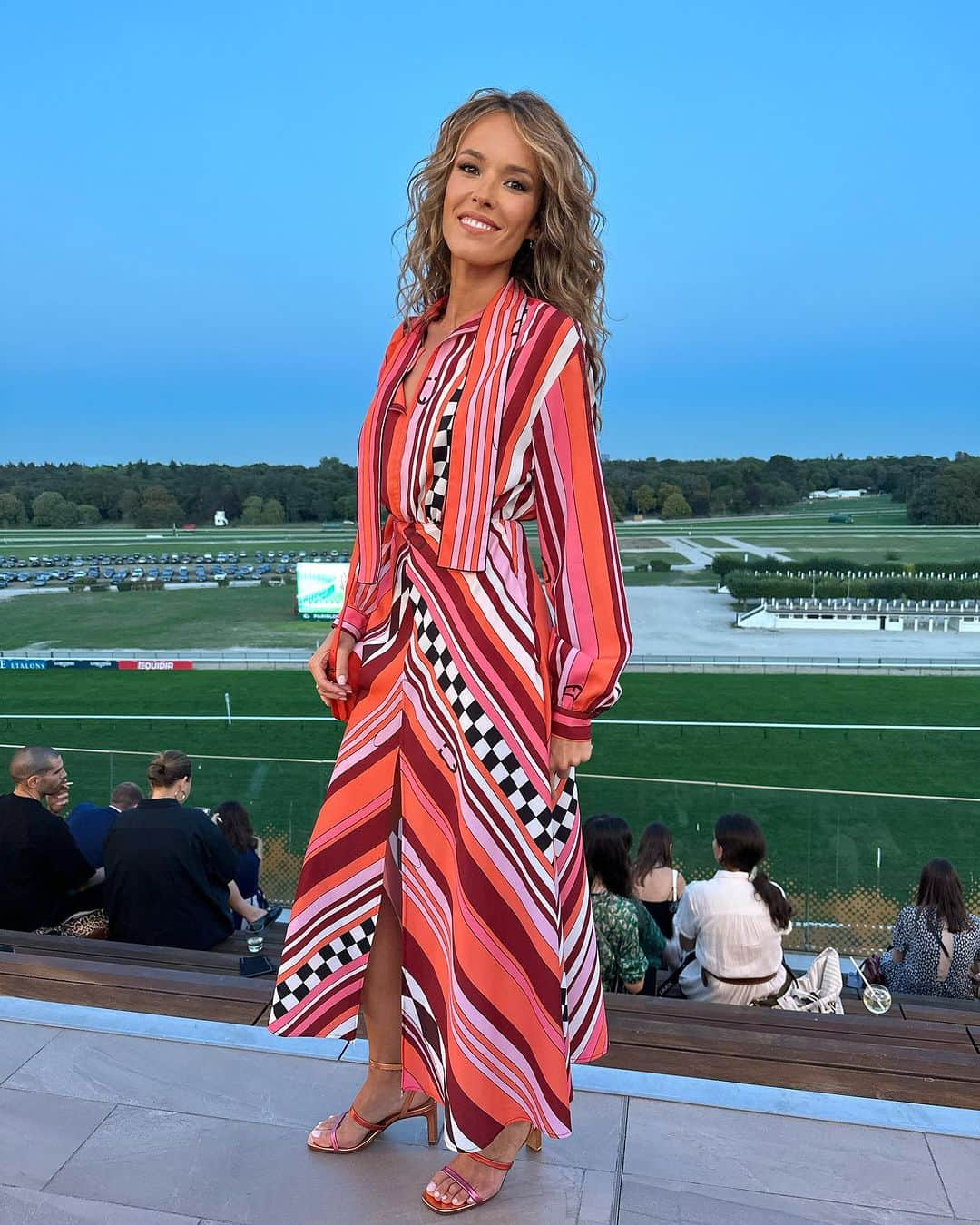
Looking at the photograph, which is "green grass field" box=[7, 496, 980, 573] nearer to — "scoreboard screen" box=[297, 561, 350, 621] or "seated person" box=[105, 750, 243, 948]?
"scoreboard screen" box=[297, 561, 350, 621]

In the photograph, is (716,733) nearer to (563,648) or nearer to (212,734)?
(212,734)

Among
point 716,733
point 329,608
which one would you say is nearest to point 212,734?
point 716,733

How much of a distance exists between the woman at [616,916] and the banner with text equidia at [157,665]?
3653 centimetres

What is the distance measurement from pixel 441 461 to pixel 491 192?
1.46 ft

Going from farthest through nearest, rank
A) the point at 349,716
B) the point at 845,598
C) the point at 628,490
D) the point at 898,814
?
the point at 628,490
the point at 845,598
the point at 898,814
the point at 349,716

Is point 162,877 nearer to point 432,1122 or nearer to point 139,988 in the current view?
point 139,988

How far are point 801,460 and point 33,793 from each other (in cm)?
7742

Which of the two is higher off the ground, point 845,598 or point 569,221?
point 569,221

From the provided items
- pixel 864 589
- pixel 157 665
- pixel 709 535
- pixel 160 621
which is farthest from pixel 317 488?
pixel 864 589

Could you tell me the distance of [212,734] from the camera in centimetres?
2683

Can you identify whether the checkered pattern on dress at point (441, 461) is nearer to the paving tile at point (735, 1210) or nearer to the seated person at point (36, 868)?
the paving tile at point (735, 1210)

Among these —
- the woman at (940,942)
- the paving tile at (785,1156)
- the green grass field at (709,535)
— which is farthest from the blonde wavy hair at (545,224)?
the green grass field at (709,535)

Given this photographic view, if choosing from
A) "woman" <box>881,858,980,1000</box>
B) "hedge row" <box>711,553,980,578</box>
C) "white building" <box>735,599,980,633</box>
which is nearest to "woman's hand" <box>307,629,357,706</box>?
"woman" <box>881,858,980,1000</box>

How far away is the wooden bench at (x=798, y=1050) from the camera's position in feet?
6.69
